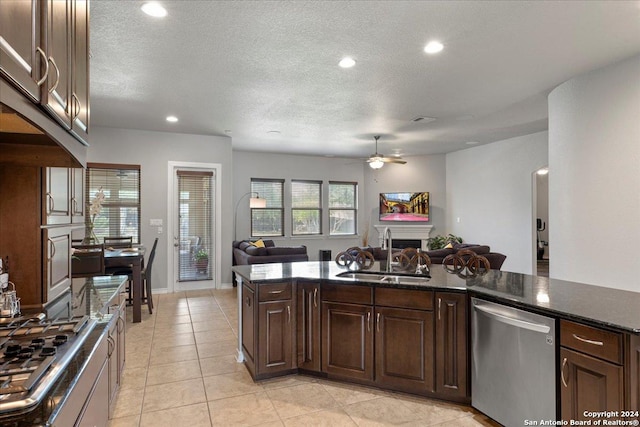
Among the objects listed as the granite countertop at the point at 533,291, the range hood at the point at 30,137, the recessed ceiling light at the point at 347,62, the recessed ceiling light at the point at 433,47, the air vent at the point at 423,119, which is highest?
the air vent at the point at 423,119

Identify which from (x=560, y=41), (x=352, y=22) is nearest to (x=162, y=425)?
(x=352, y=22)

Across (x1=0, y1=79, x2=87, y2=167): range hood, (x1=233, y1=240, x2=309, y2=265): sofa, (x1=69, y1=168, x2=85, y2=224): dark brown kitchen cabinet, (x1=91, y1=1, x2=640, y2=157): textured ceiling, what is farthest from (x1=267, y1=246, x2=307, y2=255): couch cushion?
(x1=0, y1=79, x2=87, y2=167): range hood

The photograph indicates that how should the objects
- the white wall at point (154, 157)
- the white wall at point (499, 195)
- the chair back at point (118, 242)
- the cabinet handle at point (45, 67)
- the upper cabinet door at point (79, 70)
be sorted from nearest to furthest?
the cabinet handle at point (45, 67)
the upper cabinet door at point (79, 70)
the chair back at point (118, 242)
the white wall at point (154, 157)
the white wall at point (499, 195)

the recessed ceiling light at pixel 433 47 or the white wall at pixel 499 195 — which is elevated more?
the recessed ceiling light at pixel 433 47

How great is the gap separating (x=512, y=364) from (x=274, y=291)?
1.75m

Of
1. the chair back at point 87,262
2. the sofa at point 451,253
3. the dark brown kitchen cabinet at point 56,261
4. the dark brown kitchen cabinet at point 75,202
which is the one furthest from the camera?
the sofa at point 451,253

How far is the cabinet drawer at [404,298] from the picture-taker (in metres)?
2.61

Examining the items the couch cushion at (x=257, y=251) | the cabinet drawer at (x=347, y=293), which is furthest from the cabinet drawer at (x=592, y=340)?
the couch cushion at (x=257, y=251)

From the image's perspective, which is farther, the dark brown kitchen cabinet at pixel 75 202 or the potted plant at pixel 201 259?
the potted plant at pixel 201 259

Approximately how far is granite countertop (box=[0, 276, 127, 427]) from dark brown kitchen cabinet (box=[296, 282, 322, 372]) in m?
1.38

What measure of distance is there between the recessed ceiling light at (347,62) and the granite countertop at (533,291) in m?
1.99

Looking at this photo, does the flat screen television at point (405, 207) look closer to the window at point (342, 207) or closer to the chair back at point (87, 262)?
the window at point (342, 207)

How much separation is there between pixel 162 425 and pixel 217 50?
299 cm

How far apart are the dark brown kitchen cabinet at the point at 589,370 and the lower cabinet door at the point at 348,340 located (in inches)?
50.1
